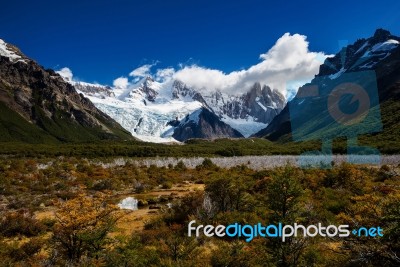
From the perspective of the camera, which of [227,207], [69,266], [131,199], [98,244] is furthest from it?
[131,199]

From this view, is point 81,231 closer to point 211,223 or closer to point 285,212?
point 211,223

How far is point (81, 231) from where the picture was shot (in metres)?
12.6

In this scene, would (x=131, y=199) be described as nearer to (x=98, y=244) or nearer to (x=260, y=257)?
(x=98, y=244)

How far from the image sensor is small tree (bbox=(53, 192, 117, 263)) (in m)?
12.4

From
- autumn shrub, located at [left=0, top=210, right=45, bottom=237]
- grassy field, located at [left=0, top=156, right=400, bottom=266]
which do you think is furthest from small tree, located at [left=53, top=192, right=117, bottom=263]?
autumn shrub, located at [left=0, top=210, right=45, bottom=237]

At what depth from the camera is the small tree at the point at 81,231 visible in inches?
489

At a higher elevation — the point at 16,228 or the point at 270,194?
the point at 270,194

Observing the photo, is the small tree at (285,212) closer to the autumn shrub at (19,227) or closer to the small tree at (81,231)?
the small tree at (81,231)

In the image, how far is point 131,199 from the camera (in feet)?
96.3

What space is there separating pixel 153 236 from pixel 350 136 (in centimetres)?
12885

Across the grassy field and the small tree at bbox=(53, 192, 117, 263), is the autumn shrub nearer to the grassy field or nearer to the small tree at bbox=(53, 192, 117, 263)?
the grassy field

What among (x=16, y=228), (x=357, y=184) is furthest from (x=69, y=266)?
(x=357, y=184)

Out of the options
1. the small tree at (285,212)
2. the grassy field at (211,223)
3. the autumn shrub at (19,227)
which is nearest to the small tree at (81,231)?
the grassy field at (211,223)

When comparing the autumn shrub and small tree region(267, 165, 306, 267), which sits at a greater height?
small tree region(267, 165, 306, 267)
